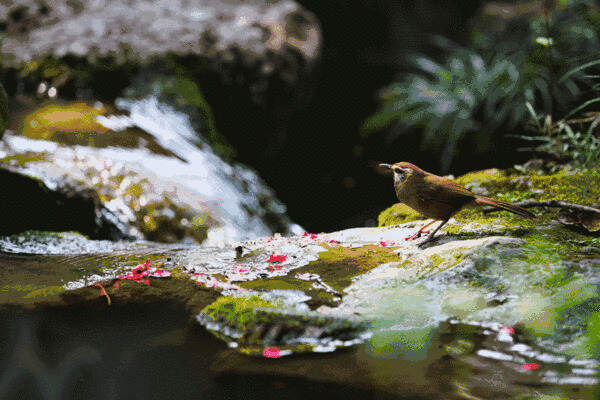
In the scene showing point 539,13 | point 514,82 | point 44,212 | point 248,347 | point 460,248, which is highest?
point 539,13

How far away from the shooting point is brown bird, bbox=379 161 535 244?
7.22 feet

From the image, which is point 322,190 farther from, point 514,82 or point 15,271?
point 15,271

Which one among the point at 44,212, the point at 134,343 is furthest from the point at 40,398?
the point at 44,212

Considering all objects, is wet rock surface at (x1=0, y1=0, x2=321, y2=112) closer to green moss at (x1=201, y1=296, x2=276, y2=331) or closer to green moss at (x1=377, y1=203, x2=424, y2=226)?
green moss at (x1=377, y1=203, x2=424, y2=226)

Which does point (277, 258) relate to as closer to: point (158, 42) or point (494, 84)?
point (158, 42)

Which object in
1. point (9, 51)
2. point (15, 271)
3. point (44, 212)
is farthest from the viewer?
point (9, 51)

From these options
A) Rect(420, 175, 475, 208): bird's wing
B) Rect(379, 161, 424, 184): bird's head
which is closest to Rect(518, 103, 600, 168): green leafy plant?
Rect(420, 175, 475, 208): bird's wing

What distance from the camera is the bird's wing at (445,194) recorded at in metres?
2.20

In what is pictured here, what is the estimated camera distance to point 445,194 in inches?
86.7

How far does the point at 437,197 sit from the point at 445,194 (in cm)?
4

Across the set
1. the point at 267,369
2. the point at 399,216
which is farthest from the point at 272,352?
the point at 399,216

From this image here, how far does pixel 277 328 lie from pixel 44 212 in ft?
8.34

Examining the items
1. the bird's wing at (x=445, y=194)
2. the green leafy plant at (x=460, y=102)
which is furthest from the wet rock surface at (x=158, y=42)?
the bird's wing at (x=445, y=194)

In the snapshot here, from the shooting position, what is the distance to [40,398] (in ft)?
4.69
